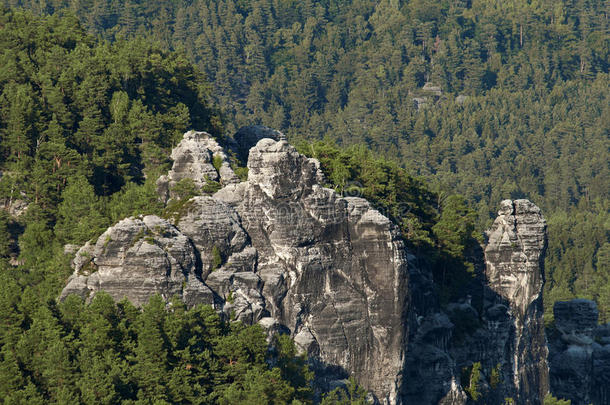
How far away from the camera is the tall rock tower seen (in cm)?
9644

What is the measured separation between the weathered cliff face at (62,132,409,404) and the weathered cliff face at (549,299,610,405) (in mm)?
26946

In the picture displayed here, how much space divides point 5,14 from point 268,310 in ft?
140

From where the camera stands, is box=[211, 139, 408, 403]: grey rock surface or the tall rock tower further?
the tall rock tower

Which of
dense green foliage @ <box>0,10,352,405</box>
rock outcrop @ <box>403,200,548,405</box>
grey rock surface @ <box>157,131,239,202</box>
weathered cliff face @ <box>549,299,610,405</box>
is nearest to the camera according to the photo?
dense green foliage @ <box>0,10,352,405</box>

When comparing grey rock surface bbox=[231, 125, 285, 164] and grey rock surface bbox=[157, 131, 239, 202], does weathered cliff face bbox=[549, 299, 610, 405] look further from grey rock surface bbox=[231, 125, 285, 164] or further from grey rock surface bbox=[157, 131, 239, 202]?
grey rock surface bbox=[157, 131, 239, 202]

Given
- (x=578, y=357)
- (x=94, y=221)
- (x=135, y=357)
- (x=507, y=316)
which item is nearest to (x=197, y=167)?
(x=94, y=221)

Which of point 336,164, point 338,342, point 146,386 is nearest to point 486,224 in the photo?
point 336,164

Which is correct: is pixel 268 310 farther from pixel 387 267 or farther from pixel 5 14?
pixel 5 14

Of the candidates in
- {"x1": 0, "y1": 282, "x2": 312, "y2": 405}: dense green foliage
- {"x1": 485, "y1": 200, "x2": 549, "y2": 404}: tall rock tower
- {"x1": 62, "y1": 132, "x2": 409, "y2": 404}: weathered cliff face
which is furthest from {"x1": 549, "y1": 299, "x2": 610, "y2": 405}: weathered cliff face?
{"x1": 0, "y1": 282, "x2": 312, "y2": 405}: dense green foliage

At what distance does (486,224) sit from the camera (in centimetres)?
17038

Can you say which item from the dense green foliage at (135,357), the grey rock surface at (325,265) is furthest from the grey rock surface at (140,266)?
the grey rock surface at (325,265)

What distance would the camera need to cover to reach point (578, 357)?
105 m

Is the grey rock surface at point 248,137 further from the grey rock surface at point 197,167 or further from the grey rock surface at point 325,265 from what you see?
the grey rock surface at point 325,265

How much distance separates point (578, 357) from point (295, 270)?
34.1 metres
